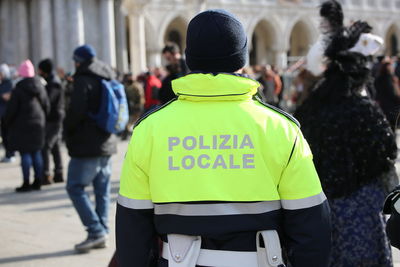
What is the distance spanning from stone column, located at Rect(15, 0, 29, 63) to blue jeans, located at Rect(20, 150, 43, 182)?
31.5 ft

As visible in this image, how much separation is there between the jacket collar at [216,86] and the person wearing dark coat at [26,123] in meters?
6.83

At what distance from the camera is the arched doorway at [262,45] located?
46.6 meters

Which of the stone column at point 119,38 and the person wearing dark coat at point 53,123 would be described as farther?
the stone column at point 119,38

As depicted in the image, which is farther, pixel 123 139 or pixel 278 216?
pixel 123 139

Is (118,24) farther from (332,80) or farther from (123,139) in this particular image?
(332,80)

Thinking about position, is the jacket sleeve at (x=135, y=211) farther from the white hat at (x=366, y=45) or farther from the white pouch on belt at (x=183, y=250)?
the white hat at (x=366, y=45)

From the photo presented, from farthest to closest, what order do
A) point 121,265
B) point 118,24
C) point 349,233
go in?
point 118,24, point 349,233, point 121,265

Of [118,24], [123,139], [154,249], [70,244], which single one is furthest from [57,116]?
[118,24]

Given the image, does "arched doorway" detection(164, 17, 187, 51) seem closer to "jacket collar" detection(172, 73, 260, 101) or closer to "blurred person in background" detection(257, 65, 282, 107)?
"blurred person in background" detection(257, 65, 282, 107)

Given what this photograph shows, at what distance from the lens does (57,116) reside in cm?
988

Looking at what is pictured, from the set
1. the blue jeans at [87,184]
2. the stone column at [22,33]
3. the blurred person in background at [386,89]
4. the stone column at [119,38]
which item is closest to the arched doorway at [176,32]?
the stone column at [119,38]

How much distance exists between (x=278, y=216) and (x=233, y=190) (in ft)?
0.68

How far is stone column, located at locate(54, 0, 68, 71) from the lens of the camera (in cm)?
A: 1722

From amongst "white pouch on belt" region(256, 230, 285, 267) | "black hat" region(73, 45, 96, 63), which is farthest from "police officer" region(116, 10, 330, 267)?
"black hat" region(73, 45, 96, 63)
